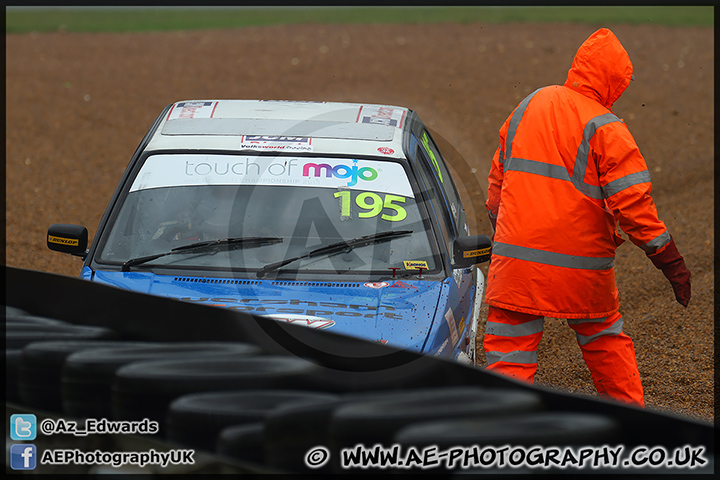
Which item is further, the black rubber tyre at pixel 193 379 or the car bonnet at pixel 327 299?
the car bonnet at pixel 327 299

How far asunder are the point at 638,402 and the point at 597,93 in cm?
163

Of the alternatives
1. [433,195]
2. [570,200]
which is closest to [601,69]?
[570,200]

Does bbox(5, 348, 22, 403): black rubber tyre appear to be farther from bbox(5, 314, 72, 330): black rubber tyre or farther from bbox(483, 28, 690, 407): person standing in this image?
bbox(483, 28, 690, 407): person standing

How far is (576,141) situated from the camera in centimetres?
414

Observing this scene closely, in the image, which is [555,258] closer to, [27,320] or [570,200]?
[570,200]

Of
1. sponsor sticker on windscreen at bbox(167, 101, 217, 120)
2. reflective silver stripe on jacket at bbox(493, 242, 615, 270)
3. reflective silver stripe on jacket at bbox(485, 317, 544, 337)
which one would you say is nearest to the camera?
reflective silver stripe on jacket at bbox(493, 242, 615, 270)

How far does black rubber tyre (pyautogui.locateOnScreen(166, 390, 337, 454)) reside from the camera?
2150mm

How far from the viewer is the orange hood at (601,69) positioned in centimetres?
423

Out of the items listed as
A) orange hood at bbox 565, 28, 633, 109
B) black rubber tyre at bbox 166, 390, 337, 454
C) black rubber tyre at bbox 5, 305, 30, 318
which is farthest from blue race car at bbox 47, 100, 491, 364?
black rubber tyre at bbox 166, 390, 337, 454

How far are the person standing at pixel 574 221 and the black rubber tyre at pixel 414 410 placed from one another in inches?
84.7

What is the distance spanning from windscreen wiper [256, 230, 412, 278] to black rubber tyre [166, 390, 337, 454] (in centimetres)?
196

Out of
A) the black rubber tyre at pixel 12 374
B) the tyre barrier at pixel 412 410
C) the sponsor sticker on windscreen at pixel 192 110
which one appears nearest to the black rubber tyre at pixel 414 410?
the tyre barrier at pixel 412 410

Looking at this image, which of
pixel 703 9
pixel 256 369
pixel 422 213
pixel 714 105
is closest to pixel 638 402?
pixel 422 213

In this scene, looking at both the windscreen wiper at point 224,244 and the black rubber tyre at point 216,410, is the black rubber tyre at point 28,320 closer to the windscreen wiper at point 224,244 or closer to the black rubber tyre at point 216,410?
the black rubber tyre at point 216,410
